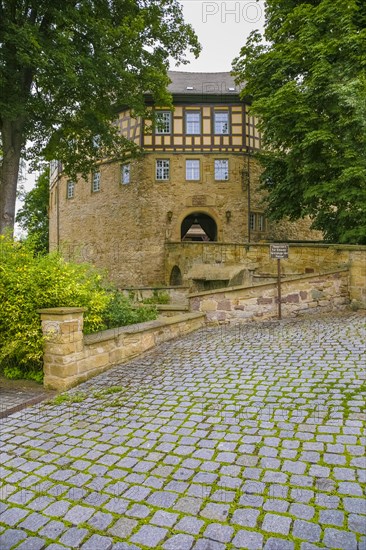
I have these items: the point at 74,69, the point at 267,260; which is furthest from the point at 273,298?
the point at 74,69

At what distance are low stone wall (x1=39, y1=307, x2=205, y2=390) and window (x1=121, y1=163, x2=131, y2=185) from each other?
17.9 meters

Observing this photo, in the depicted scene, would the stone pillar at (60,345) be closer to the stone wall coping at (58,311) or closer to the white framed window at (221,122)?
the stone wall coping at (58,311)

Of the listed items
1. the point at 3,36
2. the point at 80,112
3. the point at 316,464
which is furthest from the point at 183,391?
the point at 80,112

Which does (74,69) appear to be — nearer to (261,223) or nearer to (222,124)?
(222,124)

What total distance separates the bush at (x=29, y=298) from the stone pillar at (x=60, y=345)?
0.15m

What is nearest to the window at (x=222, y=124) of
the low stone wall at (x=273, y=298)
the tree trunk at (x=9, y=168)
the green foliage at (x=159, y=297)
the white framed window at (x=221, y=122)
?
the white framed window at (x=221, y=122)

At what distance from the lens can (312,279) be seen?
33.0 feet

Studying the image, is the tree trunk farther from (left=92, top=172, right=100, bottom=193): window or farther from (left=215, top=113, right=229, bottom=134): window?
(left=92, top=172, right=100, bottom=193): window

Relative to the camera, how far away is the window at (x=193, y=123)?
22125 mm

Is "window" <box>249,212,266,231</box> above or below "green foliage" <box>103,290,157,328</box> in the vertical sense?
above

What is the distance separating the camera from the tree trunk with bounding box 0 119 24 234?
11617 mm

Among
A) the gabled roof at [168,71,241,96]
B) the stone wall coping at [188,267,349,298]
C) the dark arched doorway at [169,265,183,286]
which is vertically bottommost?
the stone wall coping at [188,267,349,298]

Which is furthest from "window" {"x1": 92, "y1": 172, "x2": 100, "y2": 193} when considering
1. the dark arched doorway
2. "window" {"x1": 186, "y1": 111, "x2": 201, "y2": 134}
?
the dark arched doorway

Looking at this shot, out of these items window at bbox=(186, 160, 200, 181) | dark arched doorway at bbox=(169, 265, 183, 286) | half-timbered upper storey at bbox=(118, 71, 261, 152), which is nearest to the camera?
dark arched doorway at bbox=(169, 265, 183, 286)
